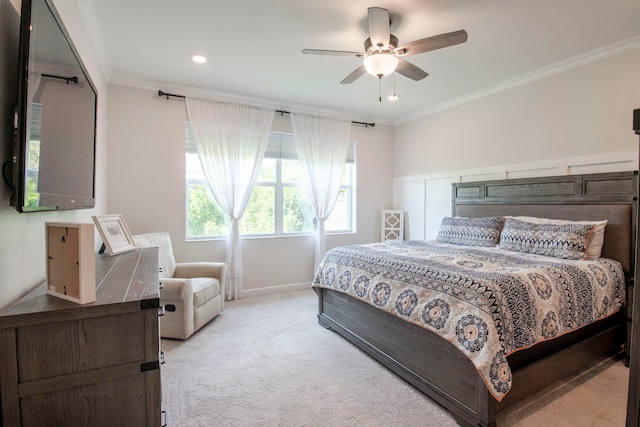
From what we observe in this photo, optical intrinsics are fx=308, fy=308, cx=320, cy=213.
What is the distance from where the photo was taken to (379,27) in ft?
6.77

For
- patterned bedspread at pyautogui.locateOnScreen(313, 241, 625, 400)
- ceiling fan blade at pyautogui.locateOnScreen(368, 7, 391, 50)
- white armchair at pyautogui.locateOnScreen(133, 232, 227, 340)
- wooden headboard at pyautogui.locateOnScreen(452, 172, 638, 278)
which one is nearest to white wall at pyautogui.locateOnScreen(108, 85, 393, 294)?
white armchair at pyautogui.locateOnScreen(133, 232, 227, 340)

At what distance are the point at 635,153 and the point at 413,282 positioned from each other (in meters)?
2.29

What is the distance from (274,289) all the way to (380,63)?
3.18 m

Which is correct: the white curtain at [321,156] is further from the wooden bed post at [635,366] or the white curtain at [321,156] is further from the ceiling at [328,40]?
the wooden bed post at [635,366]

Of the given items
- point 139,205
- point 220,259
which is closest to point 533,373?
point 220,259

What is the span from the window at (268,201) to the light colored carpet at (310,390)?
1553mm

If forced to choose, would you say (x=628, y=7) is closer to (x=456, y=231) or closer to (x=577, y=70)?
(x=577, y=70)

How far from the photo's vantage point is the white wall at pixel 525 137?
8.95 feet

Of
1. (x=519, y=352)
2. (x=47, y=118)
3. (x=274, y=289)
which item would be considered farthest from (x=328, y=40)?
(x=274, y=289)

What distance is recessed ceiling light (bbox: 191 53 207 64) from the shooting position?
290 centimetres

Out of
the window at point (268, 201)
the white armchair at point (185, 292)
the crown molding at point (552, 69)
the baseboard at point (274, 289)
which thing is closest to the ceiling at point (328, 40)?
the crown molding at point (552, 69)

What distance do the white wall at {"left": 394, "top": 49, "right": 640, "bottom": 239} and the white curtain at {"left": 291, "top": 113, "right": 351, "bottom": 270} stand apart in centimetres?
116

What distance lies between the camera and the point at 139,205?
356cm

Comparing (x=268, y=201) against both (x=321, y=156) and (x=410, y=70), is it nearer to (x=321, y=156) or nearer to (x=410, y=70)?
(x=321, y=156)
